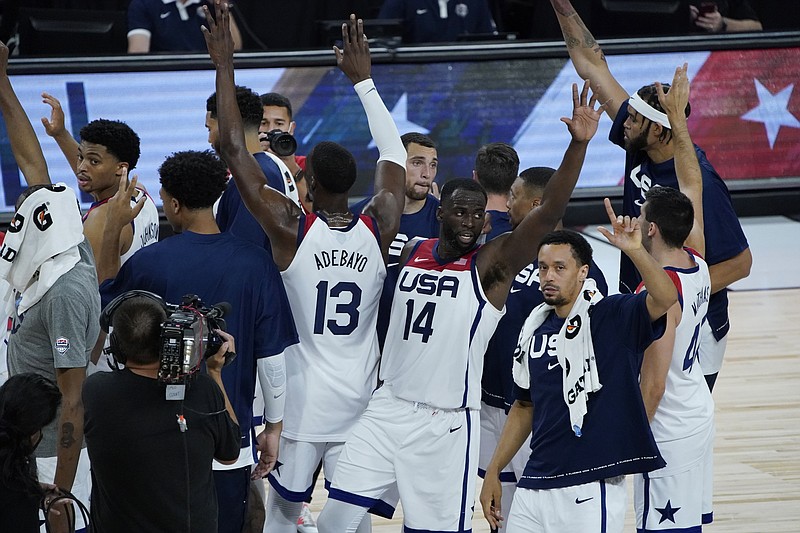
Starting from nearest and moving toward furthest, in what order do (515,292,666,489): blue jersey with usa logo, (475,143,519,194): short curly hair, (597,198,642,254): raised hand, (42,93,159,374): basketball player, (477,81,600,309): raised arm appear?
1. (597,198,642,254): raised hand
2. (515,292,666,489): blue jersey with usa logo
3. (477,81,600,309): raised arm
4. (42,93,159,374): basketball player
5. (475,143,519,194): short curly hair

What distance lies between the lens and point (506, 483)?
5133mm

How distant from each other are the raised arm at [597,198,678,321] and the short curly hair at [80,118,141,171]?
7.37 feet

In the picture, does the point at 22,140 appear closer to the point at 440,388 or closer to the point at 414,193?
the point at 414,193

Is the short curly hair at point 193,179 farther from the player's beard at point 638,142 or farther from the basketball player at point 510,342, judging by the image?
the player's beard at point 638,142

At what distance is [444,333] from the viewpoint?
4445 millimetres

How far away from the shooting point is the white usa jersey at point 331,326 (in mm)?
4625

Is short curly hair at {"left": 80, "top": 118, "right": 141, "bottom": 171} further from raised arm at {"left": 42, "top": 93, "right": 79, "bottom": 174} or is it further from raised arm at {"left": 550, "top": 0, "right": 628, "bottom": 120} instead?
raised arm at {"left": 550, "top": 0, "right": 628, "bottom": 120}

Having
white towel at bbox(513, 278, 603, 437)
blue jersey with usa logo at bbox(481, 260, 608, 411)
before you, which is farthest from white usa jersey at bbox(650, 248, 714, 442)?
blue jersey with usa logo at bbox(481, 260, 608, 411)

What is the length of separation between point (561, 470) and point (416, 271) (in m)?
1.00

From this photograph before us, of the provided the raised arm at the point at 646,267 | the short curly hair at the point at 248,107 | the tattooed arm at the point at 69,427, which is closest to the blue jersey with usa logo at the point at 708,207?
the raised arm at the point at 646,267

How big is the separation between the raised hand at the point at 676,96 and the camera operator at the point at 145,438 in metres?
2.51

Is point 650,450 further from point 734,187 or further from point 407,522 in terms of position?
point 734,187

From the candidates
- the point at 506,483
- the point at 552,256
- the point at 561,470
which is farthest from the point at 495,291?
the point at 506,483

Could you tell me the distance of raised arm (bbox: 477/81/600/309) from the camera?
4355 millimetres
